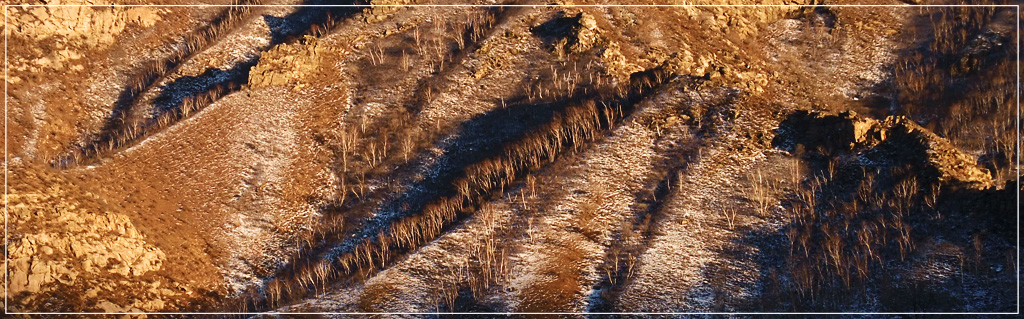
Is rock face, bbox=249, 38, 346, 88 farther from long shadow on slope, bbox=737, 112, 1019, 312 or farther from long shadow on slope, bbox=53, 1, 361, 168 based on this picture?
long shadow on slope, bbox=737, 112, 1019, 312

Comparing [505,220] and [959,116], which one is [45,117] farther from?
[959,116]

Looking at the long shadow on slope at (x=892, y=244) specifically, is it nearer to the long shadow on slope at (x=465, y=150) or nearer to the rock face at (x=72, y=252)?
the long shadow on slope at (x=465, y=150)

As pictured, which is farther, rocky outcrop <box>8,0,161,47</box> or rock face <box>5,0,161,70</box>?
rocky outcrop <box>8,0,161,47</box>

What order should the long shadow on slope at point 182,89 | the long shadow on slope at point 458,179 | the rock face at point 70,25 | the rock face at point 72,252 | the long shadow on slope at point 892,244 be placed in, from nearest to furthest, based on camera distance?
the long shadow on slope at point 892,244 < the rock face at point 72,252 < the long shadow on slope at point 458,179 < the long shadow on slope at point 182,89 < the rock face at point 70,25

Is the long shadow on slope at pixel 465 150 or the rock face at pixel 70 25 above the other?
the rock face at pixel 70 25

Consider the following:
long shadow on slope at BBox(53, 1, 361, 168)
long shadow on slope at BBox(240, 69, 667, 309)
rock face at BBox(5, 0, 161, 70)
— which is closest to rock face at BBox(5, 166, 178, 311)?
long shadow on slope at BBox(240, 69, 667, 309)

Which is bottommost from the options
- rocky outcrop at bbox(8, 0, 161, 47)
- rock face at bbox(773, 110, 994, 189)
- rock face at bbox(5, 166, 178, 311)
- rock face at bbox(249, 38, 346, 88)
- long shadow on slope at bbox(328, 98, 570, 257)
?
rock face at bbox(5, 166, 178, 311)

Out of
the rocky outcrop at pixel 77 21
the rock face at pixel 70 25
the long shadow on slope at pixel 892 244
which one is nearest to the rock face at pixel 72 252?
the rock face at pixel 70 25

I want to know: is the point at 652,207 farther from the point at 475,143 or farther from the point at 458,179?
the point at 475,143
